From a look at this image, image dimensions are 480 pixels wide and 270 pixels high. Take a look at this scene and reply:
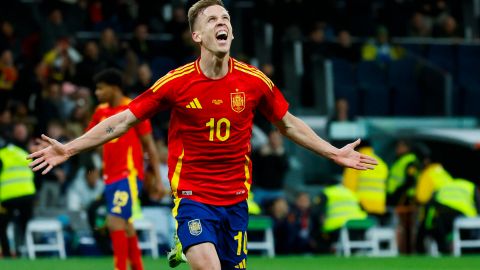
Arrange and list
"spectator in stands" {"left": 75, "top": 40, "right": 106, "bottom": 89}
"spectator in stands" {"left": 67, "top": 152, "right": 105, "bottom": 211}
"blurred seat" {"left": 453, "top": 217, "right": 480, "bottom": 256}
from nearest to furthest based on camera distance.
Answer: "spectator in stands" {"left": 67, "top": 152, "right": 105, "bottom": 211}
"blurred seat" {"left": 453, "top": 217, "right": 480, "bottom": 256}
"spectator in stands" {"left": 75, "top": 40, "right": 106, "bottom": 89}

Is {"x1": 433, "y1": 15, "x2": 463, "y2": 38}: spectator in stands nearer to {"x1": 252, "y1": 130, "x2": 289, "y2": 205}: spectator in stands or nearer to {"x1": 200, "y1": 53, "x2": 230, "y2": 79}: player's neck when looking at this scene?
{"x1": 252, "y1": 130, "x2": 289, "y2": 205}: spectator in stands

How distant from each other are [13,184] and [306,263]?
4.52 metres

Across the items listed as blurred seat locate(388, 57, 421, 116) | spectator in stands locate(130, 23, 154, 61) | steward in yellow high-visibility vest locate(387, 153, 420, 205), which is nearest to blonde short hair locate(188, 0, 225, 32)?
steward in yellow high-visibility vest locate(387, 153, 420, 205)

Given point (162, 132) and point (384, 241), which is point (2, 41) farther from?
point (384, 241)

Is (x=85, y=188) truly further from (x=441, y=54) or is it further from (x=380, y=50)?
(x=441, y=54)

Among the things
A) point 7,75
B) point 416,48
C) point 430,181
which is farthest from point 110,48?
point 416,48

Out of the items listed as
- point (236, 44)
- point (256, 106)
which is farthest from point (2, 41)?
point (256, 106)

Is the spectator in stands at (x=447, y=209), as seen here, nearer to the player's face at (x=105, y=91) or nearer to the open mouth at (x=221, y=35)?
the player's face at (x=105, y=91)

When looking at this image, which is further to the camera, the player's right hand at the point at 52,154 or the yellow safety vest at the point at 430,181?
the yellow safety vest at the point at 430,181

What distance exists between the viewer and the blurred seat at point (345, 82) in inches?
976

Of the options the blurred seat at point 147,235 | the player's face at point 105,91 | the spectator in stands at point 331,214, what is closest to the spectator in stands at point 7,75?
the blurred seat at point 147,235

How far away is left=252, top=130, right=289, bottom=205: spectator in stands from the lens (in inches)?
845

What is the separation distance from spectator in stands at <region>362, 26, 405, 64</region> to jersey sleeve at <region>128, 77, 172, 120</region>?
1701 centimetres

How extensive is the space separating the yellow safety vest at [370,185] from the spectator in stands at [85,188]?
4.15 metres
